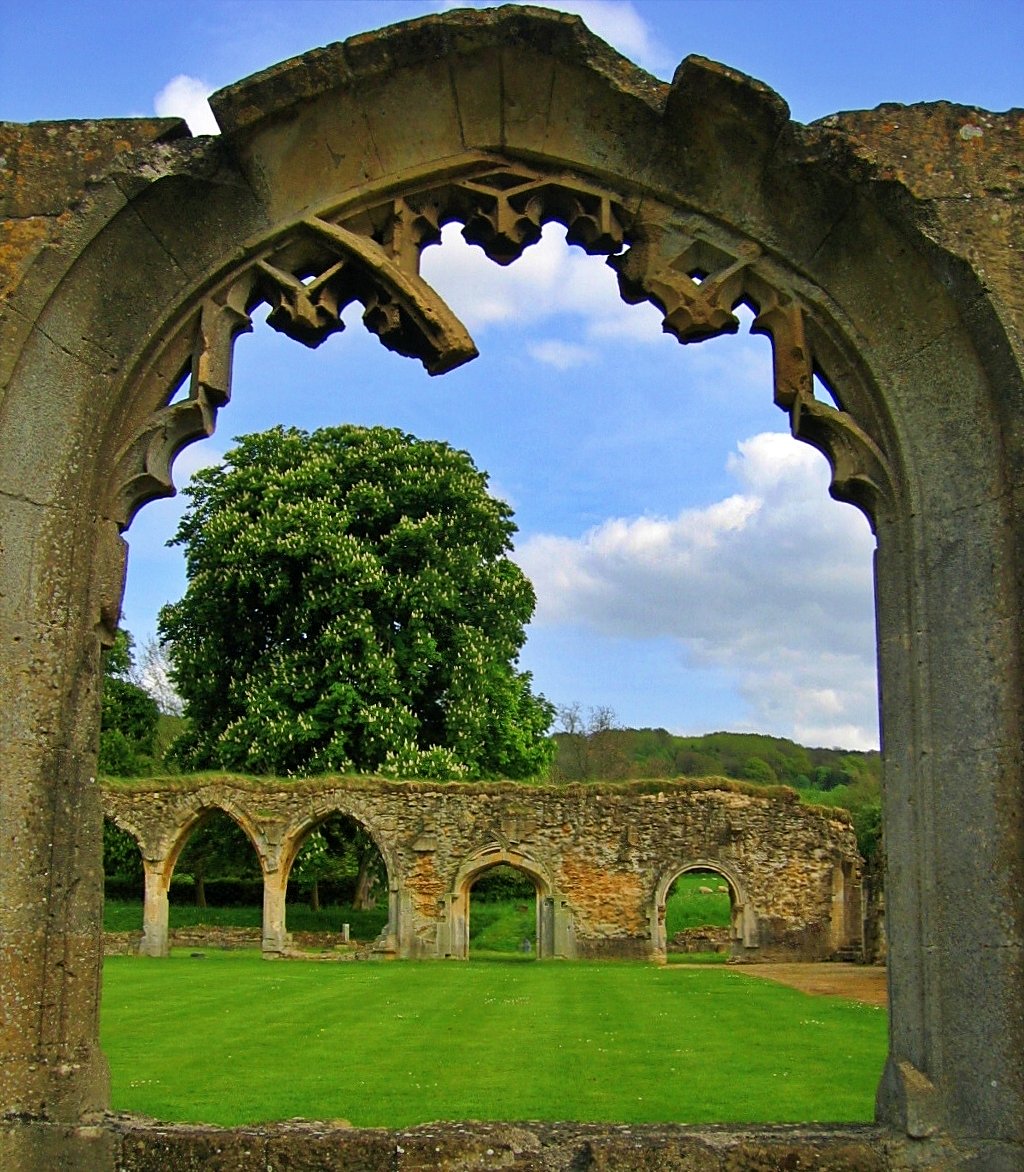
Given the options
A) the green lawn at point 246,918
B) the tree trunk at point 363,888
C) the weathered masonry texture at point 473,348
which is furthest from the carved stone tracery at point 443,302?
the tree trunk at point 363,888

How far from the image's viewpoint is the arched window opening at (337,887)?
25.8 metres

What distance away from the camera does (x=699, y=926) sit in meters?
29.6

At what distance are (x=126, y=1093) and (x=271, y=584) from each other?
63.4ft

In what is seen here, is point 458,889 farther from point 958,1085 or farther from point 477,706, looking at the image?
point 958,1085

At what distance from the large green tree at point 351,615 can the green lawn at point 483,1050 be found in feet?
27.8

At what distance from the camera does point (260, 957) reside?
2328cm

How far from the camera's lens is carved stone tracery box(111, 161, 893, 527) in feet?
13.9

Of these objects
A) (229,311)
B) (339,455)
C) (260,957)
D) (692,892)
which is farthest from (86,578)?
(692,892)

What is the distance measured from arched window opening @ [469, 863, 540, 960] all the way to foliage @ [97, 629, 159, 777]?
961 cm

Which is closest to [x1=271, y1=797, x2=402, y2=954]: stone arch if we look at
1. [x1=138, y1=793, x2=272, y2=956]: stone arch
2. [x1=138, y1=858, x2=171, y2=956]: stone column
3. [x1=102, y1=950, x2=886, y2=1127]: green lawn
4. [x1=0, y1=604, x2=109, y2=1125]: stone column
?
[x1=138, y1=793, x2=272, y2=956]: stone arch

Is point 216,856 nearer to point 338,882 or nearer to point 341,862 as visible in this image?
point 341,862

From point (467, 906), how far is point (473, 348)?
21170mm

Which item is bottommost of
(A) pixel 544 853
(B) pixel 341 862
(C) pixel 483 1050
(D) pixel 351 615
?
(C) pixel 483 1050

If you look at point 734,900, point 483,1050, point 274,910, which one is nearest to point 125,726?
point 274,910
